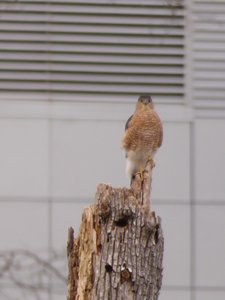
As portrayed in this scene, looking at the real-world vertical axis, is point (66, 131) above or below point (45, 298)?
above

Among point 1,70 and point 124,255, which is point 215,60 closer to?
point 1,70

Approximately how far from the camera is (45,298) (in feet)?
37.0

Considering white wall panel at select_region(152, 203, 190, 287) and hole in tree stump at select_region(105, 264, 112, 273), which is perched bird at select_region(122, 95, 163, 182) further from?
hole in tree stump at select_region(105, 264, 112, 273)

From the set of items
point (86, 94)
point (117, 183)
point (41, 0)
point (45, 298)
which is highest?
point (41, 0)

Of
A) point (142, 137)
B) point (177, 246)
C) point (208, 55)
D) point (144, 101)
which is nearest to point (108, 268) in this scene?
point (142, 137)

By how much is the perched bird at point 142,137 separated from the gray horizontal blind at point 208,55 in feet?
6.35

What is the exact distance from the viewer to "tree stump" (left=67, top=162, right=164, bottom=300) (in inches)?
241

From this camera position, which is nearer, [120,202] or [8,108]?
[120,202]

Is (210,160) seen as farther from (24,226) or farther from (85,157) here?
(24,226)

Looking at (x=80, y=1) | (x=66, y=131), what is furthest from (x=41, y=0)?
(x=66, y=131)

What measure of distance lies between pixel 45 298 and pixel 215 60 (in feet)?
7.84

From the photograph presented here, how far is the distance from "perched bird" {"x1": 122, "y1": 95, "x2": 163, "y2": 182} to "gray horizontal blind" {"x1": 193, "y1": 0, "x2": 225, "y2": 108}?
1935 millimetres

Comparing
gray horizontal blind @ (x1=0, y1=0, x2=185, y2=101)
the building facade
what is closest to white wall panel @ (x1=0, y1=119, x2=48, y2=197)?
the building facade

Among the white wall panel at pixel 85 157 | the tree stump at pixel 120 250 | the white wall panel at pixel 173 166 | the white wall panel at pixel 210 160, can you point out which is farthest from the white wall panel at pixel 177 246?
the tree stump at pixel 120 250
